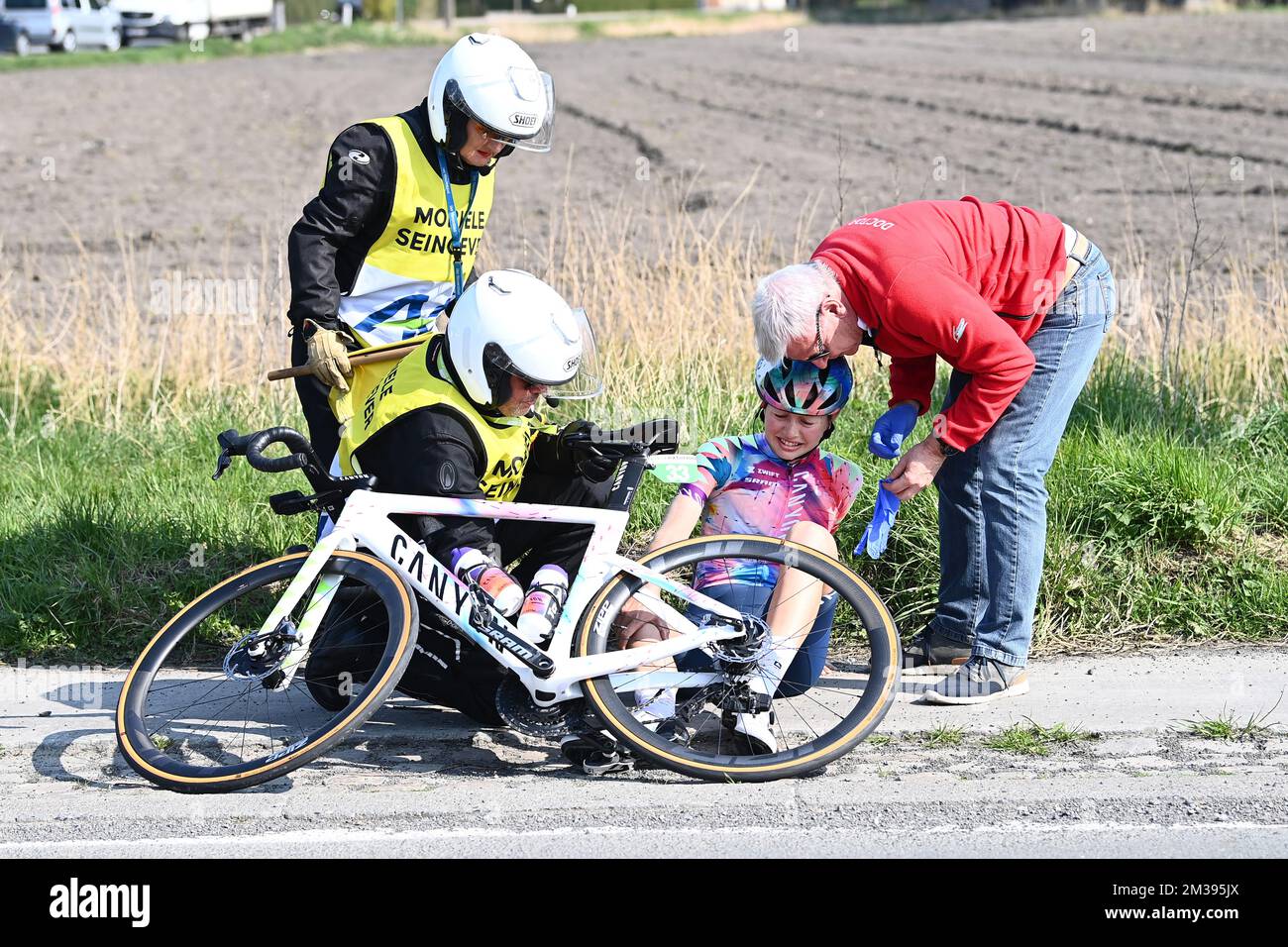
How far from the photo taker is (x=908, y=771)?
4.61 metres

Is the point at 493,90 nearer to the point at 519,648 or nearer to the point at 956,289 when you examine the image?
the point at 956,289

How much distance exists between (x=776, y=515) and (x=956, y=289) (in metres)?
1.02

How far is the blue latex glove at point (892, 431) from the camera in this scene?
4926 millimetres

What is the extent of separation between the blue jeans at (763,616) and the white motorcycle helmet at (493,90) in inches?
65.8

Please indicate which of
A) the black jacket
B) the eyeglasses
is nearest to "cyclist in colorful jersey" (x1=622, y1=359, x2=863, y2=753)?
the eyeglasses

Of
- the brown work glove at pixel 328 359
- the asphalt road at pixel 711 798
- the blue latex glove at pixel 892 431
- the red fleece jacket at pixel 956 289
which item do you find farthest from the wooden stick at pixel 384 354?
the blue latex glove at pixel 892 431

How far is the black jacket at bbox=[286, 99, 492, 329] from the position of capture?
5.32m

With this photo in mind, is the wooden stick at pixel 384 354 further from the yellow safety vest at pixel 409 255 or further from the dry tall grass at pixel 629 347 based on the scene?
the dry tall grass at pixel 629 347

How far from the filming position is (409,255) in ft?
18.2

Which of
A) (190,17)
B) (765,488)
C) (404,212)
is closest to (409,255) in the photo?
(404,212)

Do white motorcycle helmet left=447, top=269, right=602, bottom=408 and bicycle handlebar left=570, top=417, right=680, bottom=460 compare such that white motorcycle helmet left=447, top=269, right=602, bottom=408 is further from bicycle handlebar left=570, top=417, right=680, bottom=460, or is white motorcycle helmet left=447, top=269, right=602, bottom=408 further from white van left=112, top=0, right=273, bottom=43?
white van left=112, top=0, right=273, bottom=43

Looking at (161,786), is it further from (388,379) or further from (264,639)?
(388,379)

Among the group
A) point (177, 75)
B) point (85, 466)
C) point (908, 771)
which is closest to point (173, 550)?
point (85, 466)

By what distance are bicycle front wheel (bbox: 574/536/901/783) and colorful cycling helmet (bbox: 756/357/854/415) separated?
487 millimetres
